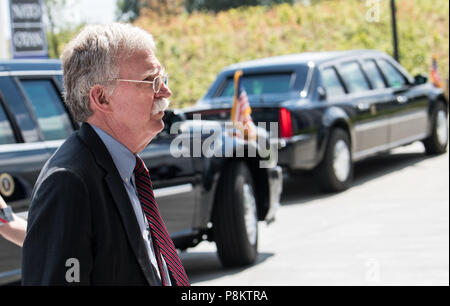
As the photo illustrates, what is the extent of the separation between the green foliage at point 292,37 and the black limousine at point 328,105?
15006 mm

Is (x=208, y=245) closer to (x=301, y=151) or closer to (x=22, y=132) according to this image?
(x=301, y=151)

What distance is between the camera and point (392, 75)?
1416cm

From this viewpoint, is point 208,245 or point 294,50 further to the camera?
point 294,50

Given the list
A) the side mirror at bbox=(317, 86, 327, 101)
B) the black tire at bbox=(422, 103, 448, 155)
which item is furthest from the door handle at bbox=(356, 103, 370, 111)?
the black tire at bbox=(422, 103, 448, 155)

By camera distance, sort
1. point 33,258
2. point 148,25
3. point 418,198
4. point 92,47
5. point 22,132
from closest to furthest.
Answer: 1. point 33,258
2. point 92,47
3. point 22,132
4. point 418,198
5. point 148,25

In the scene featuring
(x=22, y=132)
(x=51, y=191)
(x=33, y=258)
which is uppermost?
(x=51, y=191)

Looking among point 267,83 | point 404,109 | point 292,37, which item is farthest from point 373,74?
point 292,37

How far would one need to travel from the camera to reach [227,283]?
7.10 m

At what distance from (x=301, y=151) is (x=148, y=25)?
102 ft

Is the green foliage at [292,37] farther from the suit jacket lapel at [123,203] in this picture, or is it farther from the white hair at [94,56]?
the suit jacket lapel at [123,203]

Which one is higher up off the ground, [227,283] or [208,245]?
[227,283]

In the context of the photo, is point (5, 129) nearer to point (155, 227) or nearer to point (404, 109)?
point (155, 227)

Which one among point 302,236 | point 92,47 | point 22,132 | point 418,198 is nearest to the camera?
point 92,47
